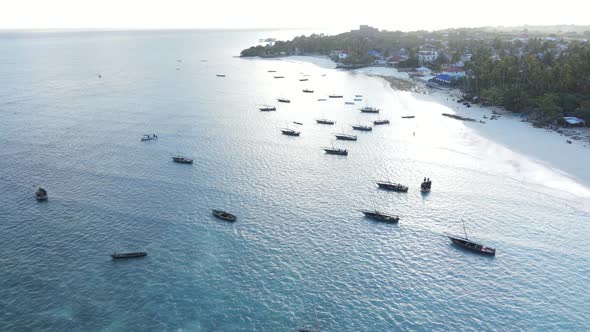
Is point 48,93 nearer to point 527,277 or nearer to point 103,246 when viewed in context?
point 103,246

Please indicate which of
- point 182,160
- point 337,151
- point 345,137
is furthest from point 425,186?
point 182,160

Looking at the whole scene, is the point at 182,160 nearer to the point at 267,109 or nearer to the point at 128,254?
the point at 128,254

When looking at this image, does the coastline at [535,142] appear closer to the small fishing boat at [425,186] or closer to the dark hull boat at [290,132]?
the small fishing boat at [425,186]

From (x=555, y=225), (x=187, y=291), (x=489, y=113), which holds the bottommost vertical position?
(x=187, y=291)

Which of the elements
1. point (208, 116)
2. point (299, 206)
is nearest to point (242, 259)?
point (299, 206)

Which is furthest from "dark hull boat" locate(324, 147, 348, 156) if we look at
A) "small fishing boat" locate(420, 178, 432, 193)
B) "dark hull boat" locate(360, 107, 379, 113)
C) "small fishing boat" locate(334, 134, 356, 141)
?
"dark hull boat" locate(360, 107, 379, 113)

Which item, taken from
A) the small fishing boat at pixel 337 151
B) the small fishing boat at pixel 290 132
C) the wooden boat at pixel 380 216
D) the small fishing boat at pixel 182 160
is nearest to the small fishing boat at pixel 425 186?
the wooden boat at pixel 380 216
